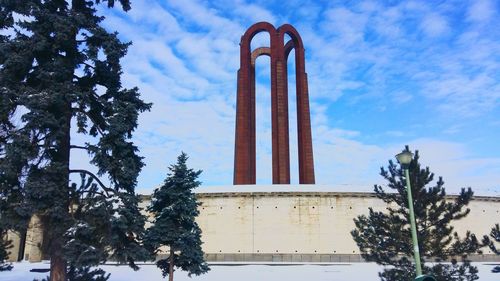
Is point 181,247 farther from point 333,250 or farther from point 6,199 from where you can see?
point 333,250

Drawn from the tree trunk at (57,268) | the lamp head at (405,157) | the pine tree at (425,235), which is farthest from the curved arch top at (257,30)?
the lamp head at (405,157)

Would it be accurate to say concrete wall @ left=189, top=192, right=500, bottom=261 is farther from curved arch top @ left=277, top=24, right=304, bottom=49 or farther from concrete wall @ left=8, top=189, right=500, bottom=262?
curved arch top @ left=277, top=24, right=304, bottom=49

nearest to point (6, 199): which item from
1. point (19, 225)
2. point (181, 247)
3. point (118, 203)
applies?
point (19, 225)

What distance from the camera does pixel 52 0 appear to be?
13719mm

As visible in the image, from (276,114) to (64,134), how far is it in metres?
35.1

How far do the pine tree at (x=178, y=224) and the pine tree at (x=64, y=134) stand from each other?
3039mm

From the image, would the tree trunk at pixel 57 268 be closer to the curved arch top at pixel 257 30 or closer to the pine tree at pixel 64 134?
the pine tree at pixel 64 134

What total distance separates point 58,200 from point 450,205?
13.6 m

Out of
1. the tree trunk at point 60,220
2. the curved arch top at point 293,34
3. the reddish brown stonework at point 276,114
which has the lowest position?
the tree trunk at point 60,220

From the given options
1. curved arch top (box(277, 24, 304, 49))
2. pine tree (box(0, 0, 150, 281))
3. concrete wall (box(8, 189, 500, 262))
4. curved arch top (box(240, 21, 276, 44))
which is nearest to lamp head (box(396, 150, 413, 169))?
pine tree (box(0, 0, 150, 281))

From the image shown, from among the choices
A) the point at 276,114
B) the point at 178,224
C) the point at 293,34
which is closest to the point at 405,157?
the point at 178,224

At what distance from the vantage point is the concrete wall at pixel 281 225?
38.5 metres

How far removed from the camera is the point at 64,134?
495 inches

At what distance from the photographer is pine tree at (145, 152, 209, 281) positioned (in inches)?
633
